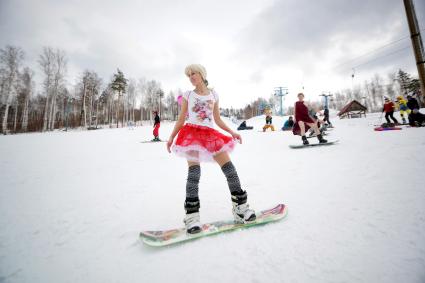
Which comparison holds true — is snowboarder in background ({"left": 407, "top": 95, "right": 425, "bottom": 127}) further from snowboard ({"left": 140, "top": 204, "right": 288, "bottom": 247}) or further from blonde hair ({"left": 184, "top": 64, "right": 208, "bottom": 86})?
blonde hair ({"left": 184, "top": 64, "right": 208, "bottom": 86})

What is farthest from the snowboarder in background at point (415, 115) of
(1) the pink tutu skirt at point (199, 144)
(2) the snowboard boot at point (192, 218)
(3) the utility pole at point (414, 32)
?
(2) the snowboard boot at point (192, 218)

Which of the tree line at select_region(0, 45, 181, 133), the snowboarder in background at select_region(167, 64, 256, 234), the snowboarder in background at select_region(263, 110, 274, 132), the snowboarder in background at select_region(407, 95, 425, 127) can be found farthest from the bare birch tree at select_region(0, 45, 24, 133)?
the snowboarder in background at select_region(407, 95, 425, 127)

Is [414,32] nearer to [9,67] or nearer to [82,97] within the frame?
[9,67]

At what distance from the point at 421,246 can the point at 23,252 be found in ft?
11.7

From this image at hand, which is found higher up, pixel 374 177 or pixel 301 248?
pixel 374 177

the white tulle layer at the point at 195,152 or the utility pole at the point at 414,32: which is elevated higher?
the utility pole at the point at 414,32

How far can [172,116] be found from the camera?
75.3m

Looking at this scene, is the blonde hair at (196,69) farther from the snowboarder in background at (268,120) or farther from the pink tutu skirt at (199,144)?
the snowboarder in background at (268,120)

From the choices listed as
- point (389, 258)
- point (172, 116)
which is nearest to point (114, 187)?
point (389, 258)

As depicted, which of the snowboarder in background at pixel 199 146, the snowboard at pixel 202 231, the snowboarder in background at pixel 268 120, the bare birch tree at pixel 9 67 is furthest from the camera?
the bare birch tree at pixel 9 67

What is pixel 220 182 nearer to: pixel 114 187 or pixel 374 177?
pixel 114 187

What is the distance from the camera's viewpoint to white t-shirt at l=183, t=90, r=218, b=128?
2285mm

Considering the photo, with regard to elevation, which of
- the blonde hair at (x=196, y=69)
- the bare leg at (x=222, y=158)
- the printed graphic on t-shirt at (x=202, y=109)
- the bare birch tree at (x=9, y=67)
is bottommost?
the bare leg at (x=222, y=158)

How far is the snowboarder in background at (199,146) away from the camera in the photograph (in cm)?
211
